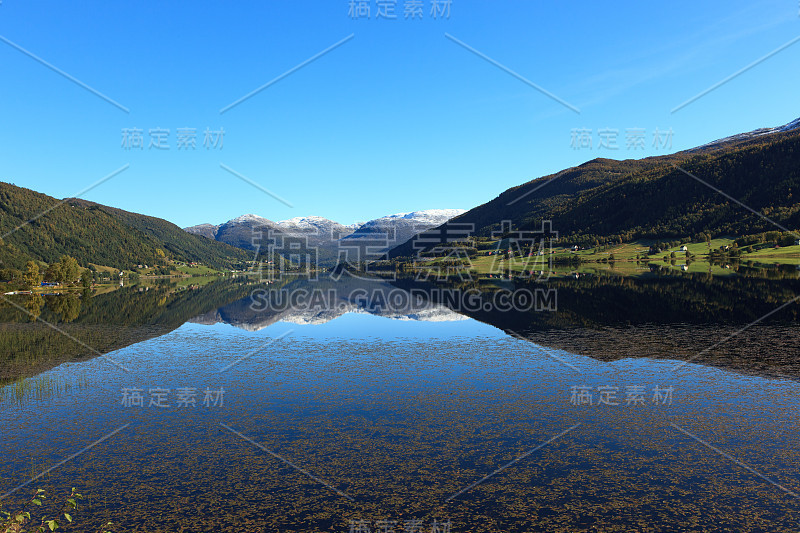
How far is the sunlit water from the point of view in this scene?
14.6 m

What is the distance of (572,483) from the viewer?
1625 centimetres

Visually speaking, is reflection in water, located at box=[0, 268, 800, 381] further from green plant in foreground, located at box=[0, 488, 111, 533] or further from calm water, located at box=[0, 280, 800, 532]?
green plant in foreground, located at box=[0, 488, 111, 533]

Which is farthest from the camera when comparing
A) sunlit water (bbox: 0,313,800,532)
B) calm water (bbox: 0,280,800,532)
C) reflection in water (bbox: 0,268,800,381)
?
reflection in water (bbox: 0,268,800,381)

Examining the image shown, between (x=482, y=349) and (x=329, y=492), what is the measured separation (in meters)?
26.0

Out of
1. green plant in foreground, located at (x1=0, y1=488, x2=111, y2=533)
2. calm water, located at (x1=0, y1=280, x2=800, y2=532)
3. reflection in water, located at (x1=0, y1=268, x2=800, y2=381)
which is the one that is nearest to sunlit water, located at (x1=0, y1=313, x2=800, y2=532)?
calm water, located at (x1=0, y1=280, x2=800, y2=532)

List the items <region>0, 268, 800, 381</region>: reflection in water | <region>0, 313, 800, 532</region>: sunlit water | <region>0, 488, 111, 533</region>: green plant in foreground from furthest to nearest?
1. <region>0, 268, 800, 381</region>: reflection in water
2. <region>0, 313, 800, 532</region>: sunlit water
3. <region>0, 488, 111, 533</region>: green plant in foreground

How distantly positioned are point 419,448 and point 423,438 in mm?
1084

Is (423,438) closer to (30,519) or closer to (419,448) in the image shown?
(419,448)

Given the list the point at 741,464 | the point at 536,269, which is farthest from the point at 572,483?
the point at 536,269

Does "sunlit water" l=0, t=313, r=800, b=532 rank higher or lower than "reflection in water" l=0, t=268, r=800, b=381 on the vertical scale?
lower

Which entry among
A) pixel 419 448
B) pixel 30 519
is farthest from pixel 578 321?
pixel 30 519

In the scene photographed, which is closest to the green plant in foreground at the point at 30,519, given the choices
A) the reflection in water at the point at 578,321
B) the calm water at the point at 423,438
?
the calm water at the point at 423,438

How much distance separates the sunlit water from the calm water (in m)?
0.10

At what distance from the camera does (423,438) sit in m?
20.5
